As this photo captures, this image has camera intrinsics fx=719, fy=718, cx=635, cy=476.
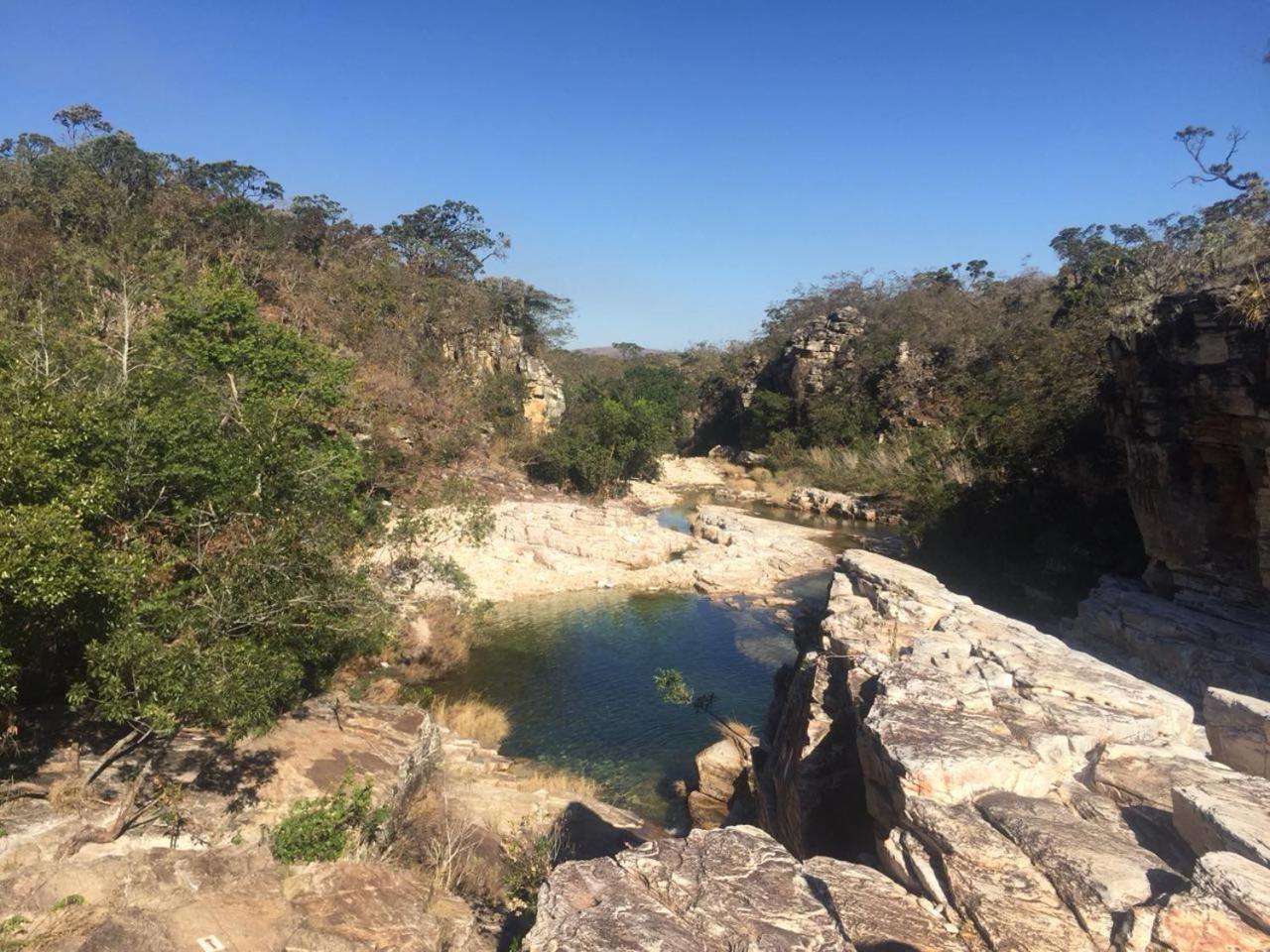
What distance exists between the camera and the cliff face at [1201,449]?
11.4m

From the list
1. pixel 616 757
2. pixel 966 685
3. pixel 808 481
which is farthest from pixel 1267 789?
pixel 808 481

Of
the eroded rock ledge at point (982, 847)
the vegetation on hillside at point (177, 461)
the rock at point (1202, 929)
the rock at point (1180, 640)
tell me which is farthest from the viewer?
the rock at point (1180, 640)

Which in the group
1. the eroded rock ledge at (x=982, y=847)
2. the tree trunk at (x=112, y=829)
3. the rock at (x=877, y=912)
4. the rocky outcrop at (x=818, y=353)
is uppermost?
the rocky outcrop at (x=818, y=353)

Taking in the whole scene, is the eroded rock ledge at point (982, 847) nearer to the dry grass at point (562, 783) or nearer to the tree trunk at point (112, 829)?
the dry grass at point (562, 783)

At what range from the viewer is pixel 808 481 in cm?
3794

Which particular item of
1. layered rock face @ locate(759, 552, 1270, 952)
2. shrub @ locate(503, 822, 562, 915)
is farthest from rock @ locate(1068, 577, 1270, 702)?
shrub @ locate(503, 822, 562, 915)

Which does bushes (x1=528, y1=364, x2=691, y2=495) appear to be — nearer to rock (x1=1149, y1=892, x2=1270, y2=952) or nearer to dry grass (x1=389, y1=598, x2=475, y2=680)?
dry grass (x1=389, y1=598, x2=475, y2=680)

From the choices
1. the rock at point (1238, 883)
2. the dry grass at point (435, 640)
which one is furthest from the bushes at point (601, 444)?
the rock at point (1238, 883)

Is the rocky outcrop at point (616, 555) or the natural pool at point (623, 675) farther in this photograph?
the rocky outcrop at point (616, 555)

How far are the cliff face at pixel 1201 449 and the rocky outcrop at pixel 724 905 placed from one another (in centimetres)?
1038

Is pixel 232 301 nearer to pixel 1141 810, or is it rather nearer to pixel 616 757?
pixel 616 757

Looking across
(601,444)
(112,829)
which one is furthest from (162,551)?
(601,444)

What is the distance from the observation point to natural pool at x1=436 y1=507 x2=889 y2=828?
499 inches

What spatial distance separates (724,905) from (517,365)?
33.7 metres
